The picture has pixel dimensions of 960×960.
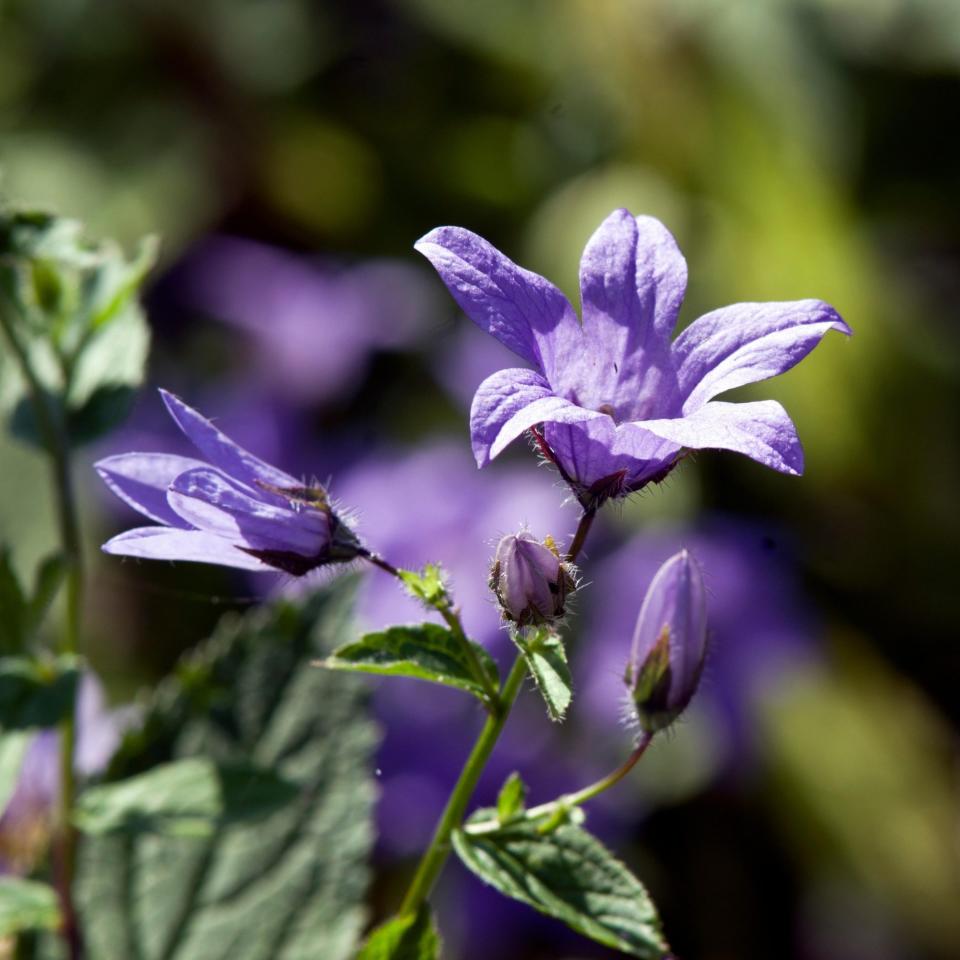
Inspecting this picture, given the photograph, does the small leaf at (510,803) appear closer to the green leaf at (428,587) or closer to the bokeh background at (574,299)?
the green leaf at (428,587)

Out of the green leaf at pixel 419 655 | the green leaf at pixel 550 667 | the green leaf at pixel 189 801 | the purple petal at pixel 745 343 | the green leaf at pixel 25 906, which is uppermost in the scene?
the purple petal at pixel 745 343

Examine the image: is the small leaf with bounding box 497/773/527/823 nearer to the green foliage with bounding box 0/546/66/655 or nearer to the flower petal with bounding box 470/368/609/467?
the flower petal with bounding box 470/368/609/467

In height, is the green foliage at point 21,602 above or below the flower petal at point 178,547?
below

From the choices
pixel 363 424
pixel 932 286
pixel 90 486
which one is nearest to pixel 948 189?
pixel 932 286

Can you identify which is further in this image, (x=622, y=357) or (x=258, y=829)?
(x=258, y=829)

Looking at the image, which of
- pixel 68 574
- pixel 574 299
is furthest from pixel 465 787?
pixel 574 299

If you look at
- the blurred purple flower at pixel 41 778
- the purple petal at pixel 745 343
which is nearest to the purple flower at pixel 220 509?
the purple petal at pixel 745 343

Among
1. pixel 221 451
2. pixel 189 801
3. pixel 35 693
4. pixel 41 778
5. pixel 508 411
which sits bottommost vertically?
pixel 41 778

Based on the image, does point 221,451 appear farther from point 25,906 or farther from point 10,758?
point 25,906
